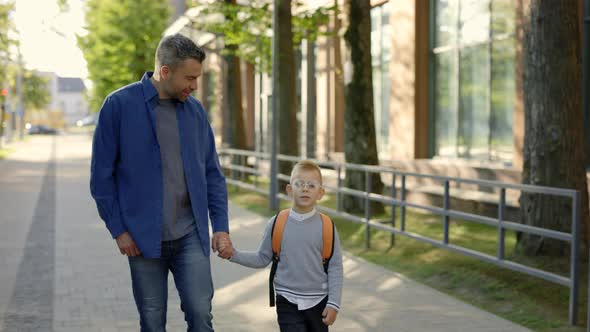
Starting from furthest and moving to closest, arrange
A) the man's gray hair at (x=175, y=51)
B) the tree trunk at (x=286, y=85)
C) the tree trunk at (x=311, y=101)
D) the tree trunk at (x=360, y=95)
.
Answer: the tree trunk at (x=311, y=101) < the tree trunk at (x=286, y=85) < the tree trunk at (x=360, y=95) < the man's gray hair at (x=175, y=51)

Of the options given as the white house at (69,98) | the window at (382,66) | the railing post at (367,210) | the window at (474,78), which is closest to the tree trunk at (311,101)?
the window at (382,66)

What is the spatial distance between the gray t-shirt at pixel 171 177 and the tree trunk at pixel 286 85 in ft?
46.5

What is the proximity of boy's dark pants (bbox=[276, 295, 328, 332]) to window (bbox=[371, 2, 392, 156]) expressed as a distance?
17520 millimetres

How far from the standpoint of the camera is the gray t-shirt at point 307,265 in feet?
14.0

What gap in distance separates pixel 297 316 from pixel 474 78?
14161 mm

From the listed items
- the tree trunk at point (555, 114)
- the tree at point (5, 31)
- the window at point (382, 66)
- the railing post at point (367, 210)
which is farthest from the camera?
the tree at point (5, 31)

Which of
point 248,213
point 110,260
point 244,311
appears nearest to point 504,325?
point 244,311

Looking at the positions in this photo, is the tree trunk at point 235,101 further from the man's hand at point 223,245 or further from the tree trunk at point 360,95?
the man's hand at point 223,245

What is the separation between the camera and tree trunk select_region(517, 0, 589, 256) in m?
8.87

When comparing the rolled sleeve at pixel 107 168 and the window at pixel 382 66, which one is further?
the window at pixel 382 66

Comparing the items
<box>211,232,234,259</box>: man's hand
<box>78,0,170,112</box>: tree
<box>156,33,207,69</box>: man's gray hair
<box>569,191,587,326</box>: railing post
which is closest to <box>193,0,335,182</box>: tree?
<box>569,191,587,326</box>: railing post

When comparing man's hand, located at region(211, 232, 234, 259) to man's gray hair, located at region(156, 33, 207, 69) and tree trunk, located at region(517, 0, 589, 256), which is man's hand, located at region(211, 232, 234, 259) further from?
tree trunk, located at region(517, 0, 589, 256)

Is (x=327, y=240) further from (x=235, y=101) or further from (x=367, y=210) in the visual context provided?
(x=235, y=101)

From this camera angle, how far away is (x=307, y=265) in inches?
168
